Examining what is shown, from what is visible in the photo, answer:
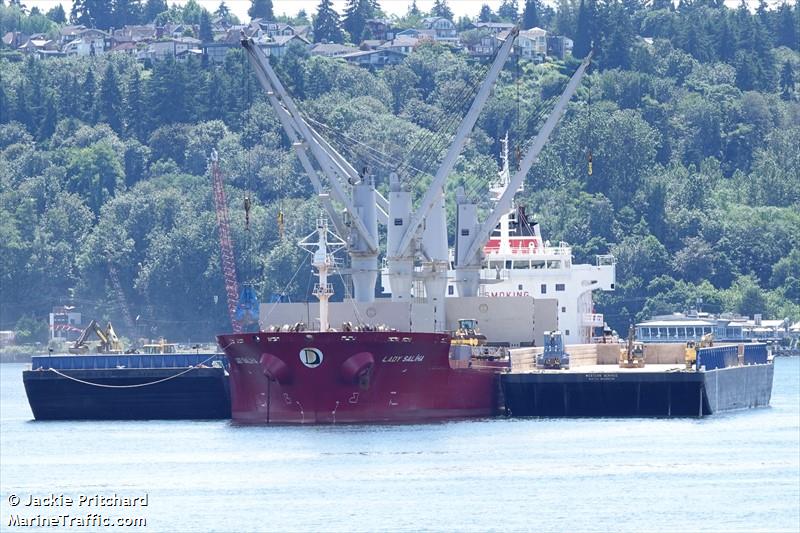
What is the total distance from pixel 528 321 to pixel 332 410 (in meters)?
14.7

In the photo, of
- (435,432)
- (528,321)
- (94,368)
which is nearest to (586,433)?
(435,432)

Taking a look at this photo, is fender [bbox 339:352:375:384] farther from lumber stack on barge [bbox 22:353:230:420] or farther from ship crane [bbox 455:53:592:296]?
ship crane [bbox 455:53:592:296]

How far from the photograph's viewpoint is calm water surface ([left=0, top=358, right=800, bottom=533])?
2813 inches

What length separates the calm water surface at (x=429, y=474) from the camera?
7144cm

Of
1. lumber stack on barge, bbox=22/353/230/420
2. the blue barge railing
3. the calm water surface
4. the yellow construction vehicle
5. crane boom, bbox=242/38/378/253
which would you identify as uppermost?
crane boom, bbox=242/38/378/253

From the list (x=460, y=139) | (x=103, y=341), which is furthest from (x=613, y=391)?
(x=103, y=341)

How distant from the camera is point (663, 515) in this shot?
7150 cm

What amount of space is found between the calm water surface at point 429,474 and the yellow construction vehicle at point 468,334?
4219 millimetres

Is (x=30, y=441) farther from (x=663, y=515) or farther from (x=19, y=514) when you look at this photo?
(x=663, y=515)

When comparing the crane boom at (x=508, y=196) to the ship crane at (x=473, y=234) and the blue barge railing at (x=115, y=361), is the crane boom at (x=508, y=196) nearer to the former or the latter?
the ship crane at (x=473, y=234)

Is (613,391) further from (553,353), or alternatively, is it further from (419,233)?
(419,233)

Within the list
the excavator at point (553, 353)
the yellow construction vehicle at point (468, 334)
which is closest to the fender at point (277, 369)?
the yellow construction vehicle at point (468, 334)

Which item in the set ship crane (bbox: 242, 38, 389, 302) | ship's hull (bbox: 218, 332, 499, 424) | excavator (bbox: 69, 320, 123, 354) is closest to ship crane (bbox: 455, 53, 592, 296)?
ship crane (bbox: 242, 38, 389, 302)

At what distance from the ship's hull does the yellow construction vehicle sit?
3.18 m
